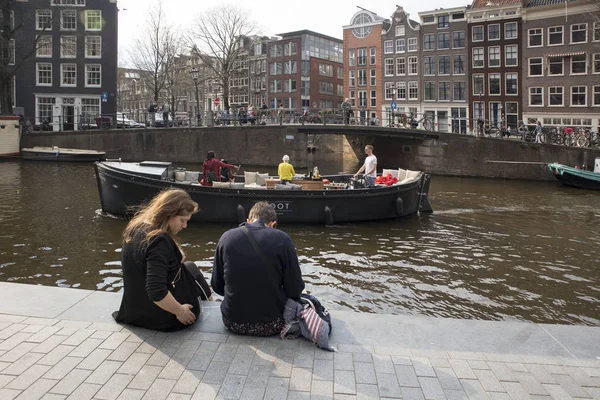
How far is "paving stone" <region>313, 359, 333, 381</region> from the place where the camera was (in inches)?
145

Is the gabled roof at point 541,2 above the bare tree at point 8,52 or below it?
above

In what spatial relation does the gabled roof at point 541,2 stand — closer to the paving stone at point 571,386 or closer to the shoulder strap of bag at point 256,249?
the paving stone at point 571,386

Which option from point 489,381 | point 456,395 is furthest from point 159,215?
point 489,381

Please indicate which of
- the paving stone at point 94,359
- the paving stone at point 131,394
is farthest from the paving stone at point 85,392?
the paving stone at point 94,359

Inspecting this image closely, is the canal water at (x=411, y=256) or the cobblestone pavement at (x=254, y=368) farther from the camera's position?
the canal water at (x=411, y=256)

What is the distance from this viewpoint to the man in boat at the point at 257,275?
418cm

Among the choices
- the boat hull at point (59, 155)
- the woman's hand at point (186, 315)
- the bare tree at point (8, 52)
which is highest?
the bare tree at point (8, 52)

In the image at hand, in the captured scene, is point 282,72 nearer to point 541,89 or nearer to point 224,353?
point 541,89

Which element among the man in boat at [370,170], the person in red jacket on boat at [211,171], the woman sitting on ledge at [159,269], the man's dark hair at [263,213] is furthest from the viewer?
the man in boat at [370,170]

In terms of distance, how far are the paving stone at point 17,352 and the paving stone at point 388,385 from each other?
8.39 ft

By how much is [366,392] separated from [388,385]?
7.2 inches

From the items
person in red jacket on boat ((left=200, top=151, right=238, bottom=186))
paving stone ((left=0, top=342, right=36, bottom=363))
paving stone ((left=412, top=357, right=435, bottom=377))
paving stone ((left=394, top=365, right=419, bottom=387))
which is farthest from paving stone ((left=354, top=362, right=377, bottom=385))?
person in red jacket on boat ((left=200, top=151, right=238, bottom=186))

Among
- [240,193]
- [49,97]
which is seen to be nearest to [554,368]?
[240,193]

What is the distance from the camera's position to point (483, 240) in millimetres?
12312
